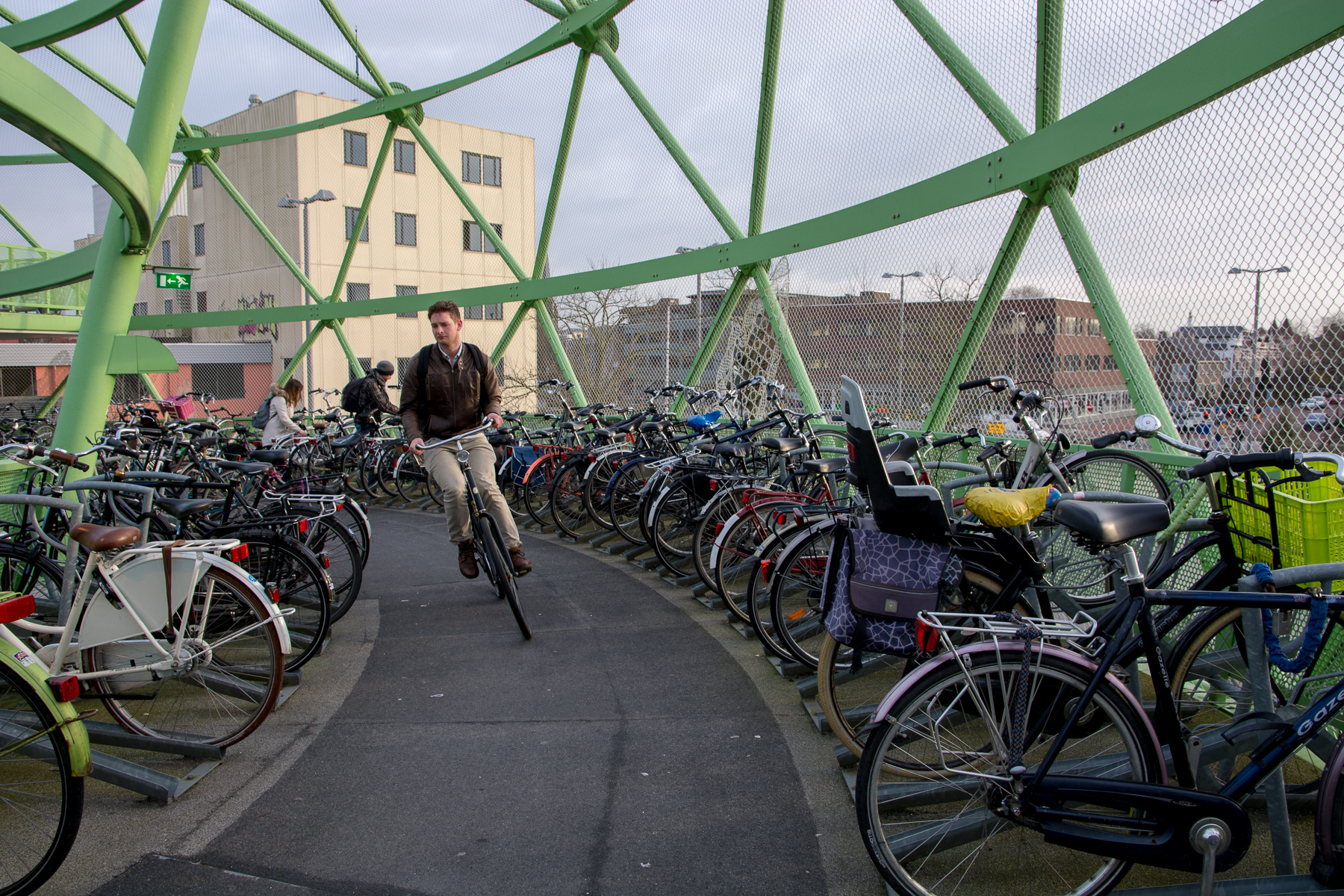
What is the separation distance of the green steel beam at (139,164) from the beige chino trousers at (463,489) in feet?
6.60

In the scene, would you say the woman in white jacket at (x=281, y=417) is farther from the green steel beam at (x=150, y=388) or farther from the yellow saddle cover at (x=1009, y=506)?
the green steel beam at (x=150, y=388)

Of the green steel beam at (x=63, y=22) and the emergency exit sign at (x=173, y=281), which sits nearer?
the green steel beam at (x=63, y=22)

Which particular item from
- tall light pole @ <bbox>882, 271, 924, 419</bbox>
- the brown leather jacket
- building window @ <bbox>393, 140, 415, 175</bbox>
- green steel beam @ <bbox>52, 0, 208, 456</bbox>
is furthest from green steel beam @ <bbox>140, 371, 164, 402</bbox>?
tall light pole @ <bbox>882, 271, 924, 419</bbox>

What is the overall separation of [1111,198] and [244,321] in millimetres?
13966

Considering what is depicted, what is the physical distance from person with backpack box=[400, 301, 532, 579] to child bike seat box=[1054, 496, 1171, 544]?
133 inches

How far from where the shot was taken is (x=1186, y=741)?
6.68ft

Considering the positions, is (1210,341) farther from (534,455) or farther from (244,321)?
(244,321)

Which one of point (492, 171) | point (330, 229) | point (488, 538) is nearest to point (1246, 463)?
point (488, 538)

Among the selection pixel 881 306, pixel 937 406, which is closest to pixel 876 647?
pixel 937 406

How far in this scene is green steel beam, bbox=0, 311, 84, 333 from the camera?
20172 millimetres

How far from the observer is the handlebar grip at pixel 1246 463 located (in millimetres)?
2162

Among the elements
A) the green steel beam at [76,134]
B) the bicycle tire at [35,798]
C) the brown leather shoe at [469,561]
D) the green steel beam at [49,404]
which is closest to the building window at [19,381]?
the green steel beam at [49,404]

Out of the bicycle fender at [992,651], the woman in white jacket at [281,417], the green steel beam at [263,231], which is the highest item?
the green steel beam at [263,231]

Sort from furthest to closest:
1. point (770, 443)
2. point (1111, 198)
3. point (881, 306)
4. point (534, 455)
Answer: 1. point (534, 455)
2. point (881, 306)
3. point (770, 443)
4. point (1111, 198)
